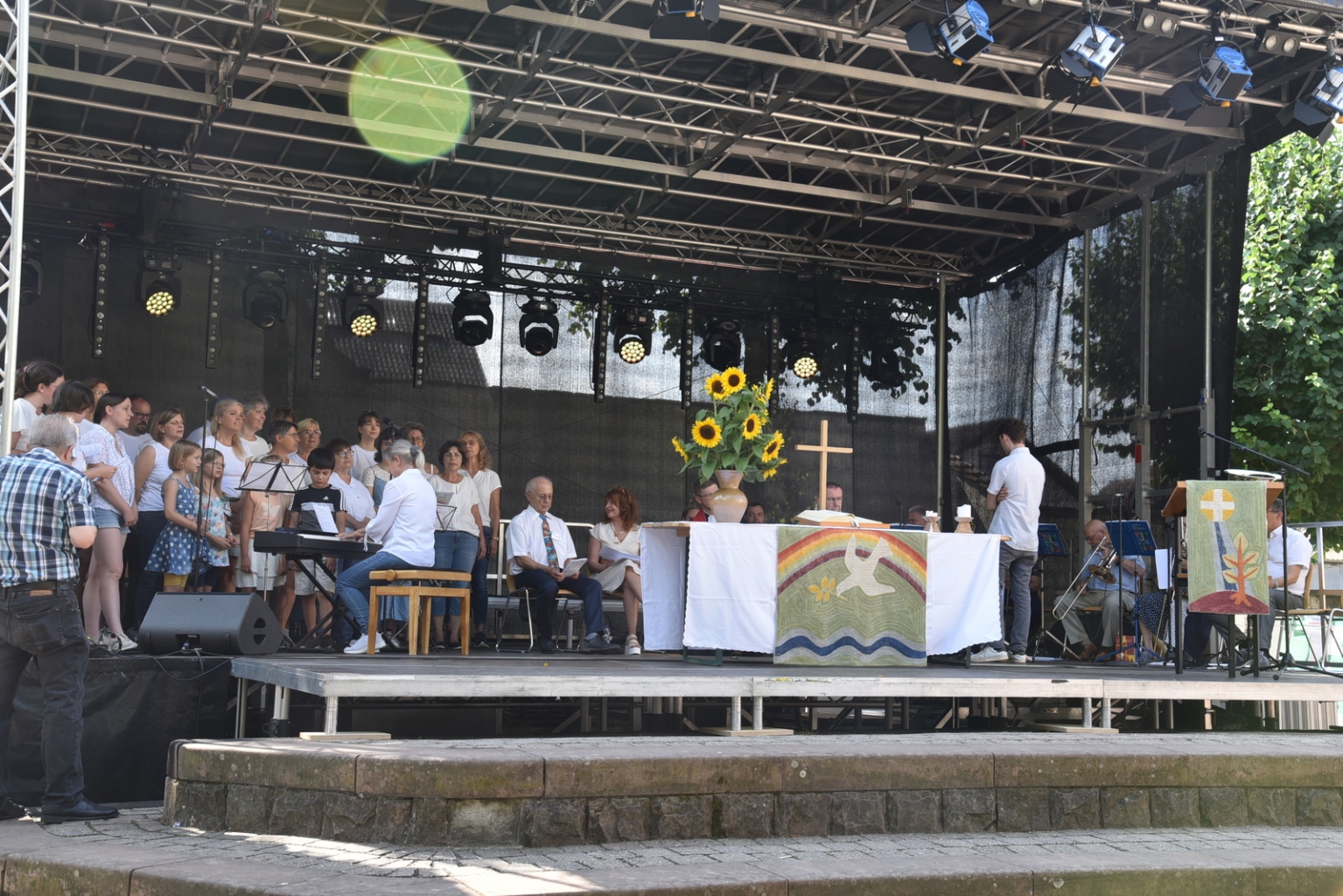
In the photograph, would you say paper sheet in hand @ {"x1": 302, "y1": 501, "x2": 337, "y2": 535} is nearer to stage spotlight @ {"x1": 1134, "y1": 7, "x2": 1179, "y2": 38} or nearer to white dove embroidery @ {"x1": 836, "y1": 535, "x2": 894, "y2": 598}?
white dove embroidery @ {"x1": 836, "y1": 535, "x2": 894, "y2": 598}

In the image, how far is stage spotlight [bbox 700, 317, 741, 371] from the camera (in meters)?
14.0

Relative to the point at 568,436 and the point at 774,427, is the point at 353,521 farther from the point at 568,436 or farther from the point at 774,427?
the point at 774,427

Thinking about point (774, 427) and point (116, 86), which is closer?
point (116, 86)

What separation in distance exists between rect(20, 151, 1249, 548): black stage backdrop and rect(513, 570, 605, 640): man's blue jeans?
4.39 meters

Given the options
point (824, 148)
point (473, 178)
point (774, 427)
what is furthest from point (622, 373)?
point (824, 148)

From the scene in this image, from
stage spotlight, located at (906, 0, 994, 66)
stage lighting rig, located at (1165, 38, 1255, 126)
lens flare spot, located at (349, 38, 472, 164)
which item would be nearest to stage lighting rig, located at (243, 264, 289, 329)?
lens flare spot, located at (349, 38, 472, 164)

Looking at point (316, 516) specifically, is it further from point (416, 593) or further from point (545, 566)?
point (545, 566)

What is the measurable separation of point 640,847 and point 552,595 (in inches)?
177

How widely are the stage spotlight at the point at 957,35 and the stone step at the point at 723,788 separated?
5.33 meters

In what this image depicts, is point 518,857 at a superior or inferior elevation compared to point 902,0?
inferior

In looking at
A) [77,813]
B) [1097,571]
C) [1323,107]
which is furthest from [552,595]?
[1323,107]

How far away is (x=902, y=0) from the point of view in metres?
8.78

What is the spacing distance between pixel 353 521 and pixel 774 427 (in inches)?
254

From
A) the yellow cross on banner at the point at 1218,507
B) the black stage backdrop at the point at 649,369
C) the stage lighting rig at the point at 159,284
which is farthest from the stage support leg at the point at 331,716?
the stage lighting rig at the point at 159,284
